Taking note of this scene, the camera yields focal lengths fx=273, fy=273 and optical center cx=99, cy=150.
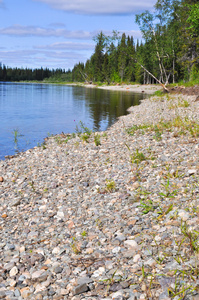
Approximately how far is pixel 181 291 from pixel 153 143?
24.9 ft

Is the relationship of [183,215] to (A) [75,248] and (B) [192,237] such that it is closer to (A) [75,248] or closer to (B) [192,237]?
(B) [192,237]

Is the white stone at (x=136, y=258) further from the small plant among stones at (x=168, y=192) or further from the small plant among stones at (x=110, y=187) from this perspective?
the small plant among stones at (x=110, y=187)

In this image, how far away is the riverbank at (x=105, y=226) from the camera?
4352 millimetres

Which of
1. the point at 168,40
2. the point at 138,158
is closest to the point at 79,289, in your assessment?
the point at 138,158

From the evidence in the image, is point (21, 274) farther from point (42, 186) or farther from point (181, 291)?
point (42, 186)

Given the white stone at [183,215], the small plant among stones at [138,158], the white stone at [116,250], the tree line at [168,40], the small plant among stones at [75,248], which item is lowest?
the small plant among stones at [75,248]

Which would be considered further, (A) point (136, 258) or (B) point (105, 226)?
(B) point (105, 226)

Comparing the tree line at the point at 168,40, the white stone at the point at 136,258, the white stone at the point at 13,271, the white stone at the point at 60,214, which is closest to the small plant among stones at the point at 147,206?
the white stone at the point at 136,258

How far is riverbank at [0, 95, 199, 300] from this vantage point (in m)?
4.35

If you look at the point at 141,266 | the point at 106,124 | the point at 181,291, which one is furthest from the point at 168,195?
the point at 106,124

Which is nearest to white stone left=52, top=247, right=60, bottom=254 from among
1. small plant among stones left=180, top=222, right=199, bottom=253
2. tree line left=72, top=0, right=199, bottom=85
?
small plant among stones left=180, top=222, right=199, bottom=253

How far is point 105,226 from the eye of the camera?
20.0 ft

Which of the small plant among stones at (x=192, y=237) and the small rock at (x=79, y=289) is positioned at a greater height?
the small plant among stones at (x=192, y=237)

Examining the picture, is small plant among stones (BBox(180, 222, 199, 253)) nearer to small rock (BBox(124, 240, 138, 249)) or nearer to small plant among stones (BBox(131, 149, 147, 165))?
small rock (BBox(124, 240, 138, 249))
